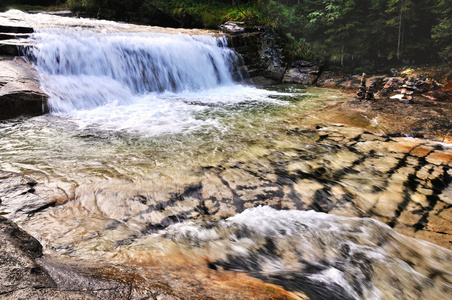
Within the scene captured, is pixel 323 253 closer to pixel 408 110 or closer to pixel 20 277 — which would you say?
pixel 20 277

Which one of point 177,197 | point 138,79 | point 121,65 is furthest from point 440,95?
point 121,65

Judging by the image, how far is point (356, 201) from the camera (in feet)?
9.43

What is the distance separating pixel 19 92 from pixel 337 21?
15.6m

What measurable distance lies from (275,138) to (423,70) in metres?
9.31

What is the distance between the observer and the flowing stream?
1.91m

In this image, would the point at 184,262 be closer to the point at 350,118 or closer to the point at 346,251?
the point at 346,251

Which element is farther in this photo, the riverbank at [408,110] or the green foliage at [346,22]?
the green foliage at [346,22]

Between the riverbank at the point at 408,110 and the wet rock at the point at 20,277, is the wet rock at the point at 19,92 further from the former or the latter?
the riverbank at the point at 408,110

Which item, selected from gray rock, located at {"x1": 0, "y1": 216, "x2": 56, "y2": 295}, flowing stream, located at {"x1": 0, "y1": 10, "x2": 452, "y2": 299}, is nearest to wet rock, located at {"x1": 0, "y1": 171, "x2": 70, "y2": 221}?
flowing stream, located at {"x1": 0, "y1": 10, "x2": 452, "y2": 299}

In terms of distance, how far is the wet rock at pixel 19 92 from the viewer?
17.0 ft

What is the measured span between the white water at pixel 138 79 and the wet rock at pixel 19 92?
0.26 m

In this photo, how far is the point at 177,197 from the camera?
274 centimetres

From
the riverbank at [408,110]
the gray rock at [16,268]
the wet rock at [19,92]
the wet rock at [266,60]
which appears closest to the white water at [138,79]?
the wet rock at [19,92]

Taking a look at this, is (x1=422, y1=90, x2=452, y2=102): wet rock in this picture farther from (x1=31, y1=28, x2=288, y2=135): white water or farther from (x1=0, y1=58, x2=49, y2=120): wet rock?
(x1=0, y1=58, x2=49, y2=120): wet rock
